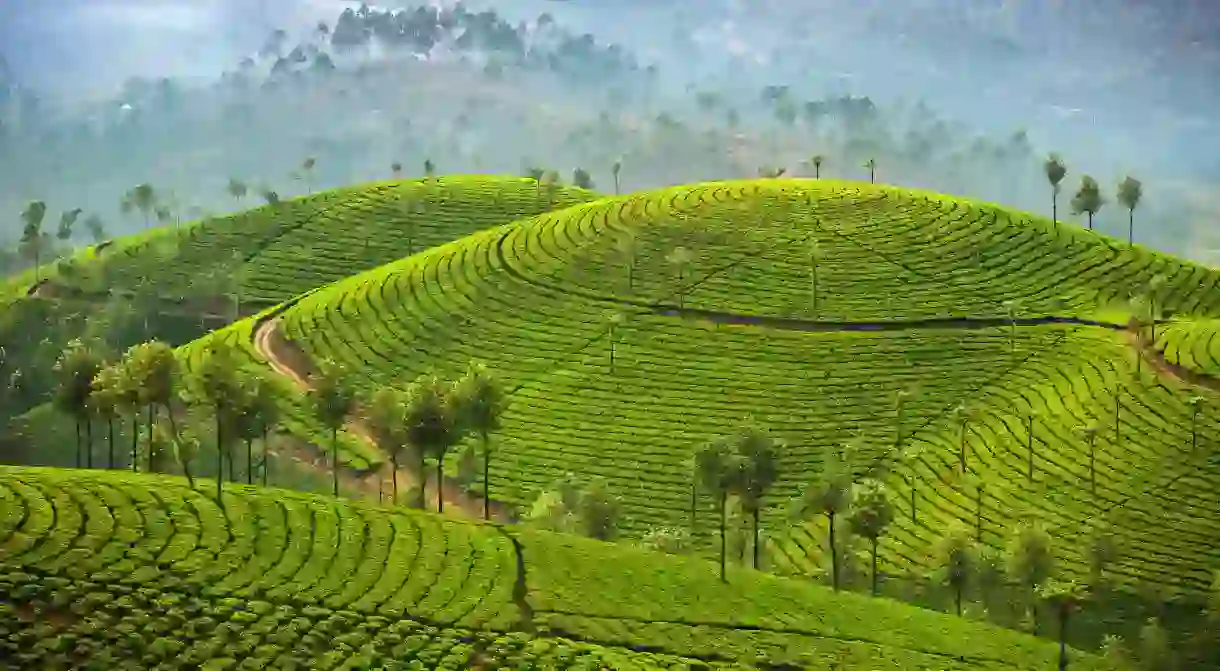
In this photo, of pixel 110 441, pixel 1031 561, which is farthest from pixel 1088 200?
pixel 110 441

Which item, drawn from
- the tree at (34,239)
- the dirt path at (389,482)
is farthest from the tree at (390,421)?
the tree at (34,239)

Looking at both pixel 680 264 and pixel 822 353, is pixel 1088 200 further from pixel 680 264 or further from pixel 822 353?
pixel 680 264

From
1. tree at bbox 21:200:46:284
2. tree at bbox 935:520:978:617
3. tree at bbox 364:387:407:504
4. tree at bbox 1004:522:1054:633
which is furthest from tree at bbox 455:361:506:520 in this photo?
tree at bbox 21:200:46:284

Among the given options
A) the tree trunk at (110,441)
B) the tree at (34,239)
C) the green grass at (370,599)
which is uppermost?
the tree at (34,239)

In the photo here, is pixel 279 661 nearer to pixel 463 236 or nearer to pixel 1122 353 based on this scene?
pixel 1122 353

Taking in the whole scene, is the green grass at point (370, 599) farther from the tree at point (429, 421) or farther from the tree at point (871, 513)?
the tree at point (429, 421)

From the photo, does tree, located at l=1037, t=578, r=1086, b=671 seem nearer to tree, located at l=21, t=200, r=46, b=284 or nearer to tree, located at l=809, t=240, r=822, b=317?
tree, located at l=809, t=240, r=822, b=317
